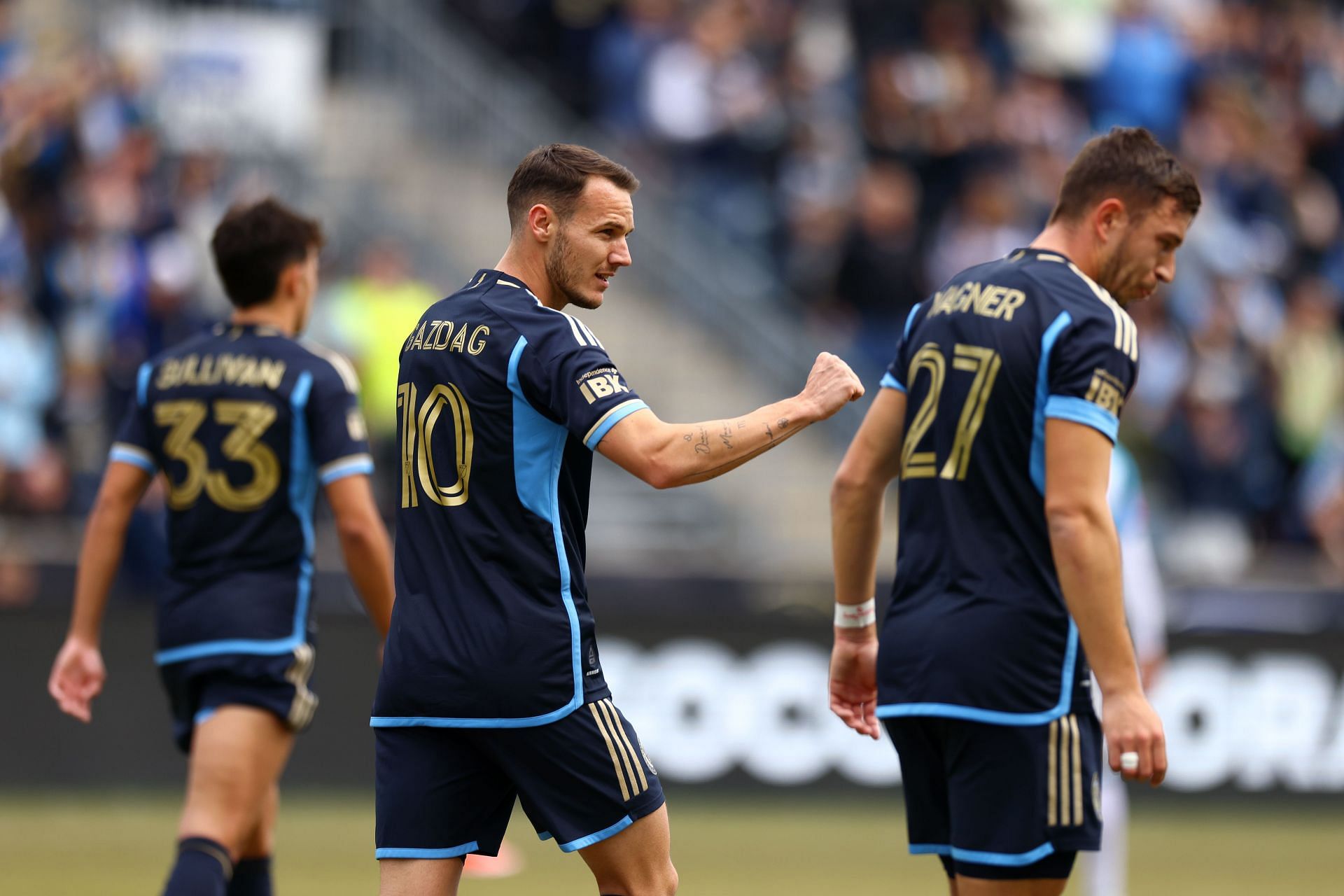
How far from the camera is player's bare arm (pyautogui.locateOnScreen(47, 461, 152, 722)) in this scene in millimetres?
6395

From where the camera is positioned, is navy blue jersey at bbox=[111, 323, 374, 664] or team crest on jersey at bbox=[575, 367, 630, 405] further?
navy blue jersey at bbox=[111, 323, 374, 664]

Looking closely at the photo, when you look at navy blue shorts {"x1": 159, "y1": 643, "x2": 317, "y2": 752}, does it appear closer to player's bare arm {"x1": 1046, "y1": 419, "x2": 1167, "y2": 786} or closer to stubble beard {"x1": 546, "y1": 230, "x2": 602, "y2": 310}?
stubble beard {"x1": 546, "y1": 230, "x2": 602, "y2": 310}

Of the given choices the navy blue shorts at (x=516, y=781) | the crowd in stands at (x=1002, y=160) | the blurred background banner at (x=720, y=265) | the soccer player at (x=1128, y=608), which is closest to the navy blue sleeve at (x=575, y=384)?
the navy blue shorts at (x=516, y=781)

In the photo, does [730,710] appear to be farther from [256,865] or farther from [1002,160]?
[1002,160]

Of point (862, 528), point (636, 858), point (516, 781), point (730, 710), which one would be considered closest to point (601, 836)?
point (636, 858)

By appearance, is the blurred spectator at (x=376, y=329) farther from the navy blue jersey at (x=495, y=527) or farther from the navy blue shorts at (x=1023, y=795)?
the navy blue shorts at (x=1023, y=795)

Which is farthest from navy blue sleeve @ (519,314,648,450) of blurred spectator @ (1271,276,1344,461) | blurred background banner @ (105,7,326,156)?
blurred spectator @ (1271,276,1344,461)

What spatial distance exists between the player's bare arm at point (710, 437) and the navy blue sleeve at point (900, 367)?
553 millimetres

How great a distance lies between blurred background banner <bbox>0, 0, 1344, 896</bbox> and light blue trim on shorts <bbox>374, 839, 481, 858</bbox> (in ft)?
21.0

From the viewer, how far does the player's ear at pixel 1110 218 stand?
506 cm

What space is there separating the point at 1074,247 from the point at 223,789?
10.3 feet

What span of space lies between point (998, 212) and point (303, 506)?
33.1 ft

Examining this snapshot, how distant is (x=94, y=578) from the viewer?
6395 mm

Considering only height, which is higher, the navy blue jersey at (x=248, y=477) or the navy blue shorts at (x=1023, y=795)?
the navy blue jersey at (x=248, y=477)
